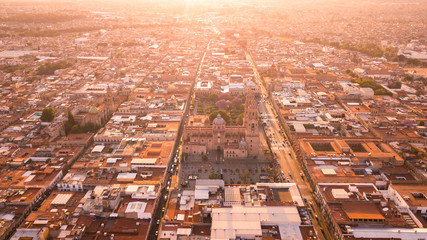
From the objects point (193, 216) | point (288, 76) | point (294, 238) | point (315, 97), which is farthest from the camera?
point (288, 76)

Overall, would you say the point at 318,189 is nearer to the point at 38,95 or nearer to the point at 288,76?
the point at 288,76

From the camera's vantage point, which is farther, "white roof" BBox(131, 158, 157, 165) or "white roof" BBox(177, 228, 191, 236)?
"white roof" BBox(131, 158, 157, 165)

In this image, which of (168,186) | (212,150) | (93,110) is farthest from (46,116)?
(212,150)

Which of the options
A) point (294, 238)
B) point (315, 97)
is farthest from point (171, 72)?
point (294, 238)

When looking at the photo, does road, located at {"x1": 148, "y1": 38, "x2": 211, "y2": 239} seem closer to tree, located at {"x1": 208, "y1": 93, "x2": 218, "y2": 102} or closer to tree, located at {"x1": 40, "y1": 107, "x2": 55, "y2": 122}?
tree, located at {"x1": 208, "y1": 93, "x2": 218, "y2": 102}

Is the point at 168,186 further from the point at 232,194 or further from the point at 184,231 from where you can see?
the point at 184,231

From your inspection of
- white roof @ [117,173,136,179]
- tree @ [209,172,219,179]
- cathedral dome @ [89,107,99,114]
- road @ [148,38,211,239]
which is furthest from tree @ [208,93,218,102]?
white roof @ [117,173,136,179]
